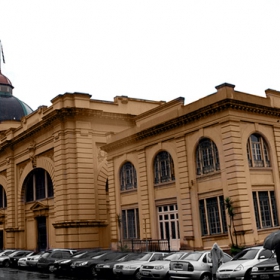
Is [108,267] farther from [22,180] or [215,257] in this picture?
[22,180]

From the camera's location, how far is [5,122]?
5428cm

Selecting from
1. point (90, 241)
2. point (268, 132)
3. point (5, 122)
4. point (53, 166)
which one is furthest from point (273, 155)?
point (5, 122)

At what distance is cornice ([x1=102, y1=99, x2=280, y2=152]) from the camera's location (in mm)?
25812

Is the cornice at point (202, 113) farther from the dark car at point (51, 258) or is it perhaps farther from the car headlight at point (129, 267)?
the car headlight at point (129, 267)

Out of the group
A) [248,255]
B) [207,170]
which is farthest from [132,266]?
[207,170]

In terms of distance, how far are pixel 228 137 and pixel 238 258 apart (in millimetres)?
8458

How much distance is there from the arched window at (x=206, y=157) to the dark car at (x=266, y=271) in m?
10.3

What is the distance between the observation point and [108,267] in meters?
23.4

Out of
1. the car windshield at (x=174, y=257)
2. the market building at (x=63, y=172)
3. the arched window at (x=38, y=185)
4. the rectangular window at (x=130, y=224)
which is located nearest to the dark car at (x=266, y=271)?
the car windshield at (x=174, y=257)

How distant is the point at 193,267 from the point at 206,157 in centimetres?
934

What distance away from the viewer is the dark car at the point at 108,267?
23453 mm

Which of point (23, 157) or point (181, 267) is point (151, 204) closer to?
point (181, 267)

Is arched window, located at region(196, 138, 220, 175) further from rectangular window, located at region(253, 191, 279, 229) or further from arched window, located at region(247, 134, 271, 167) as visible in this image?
rectangular window, located at region(253, 191, 279, 229)

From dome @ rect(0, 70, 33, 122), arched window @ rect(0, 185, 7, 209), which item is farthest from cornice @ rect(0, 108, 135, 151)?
dome @ rect(0, 70, 33, 122)
